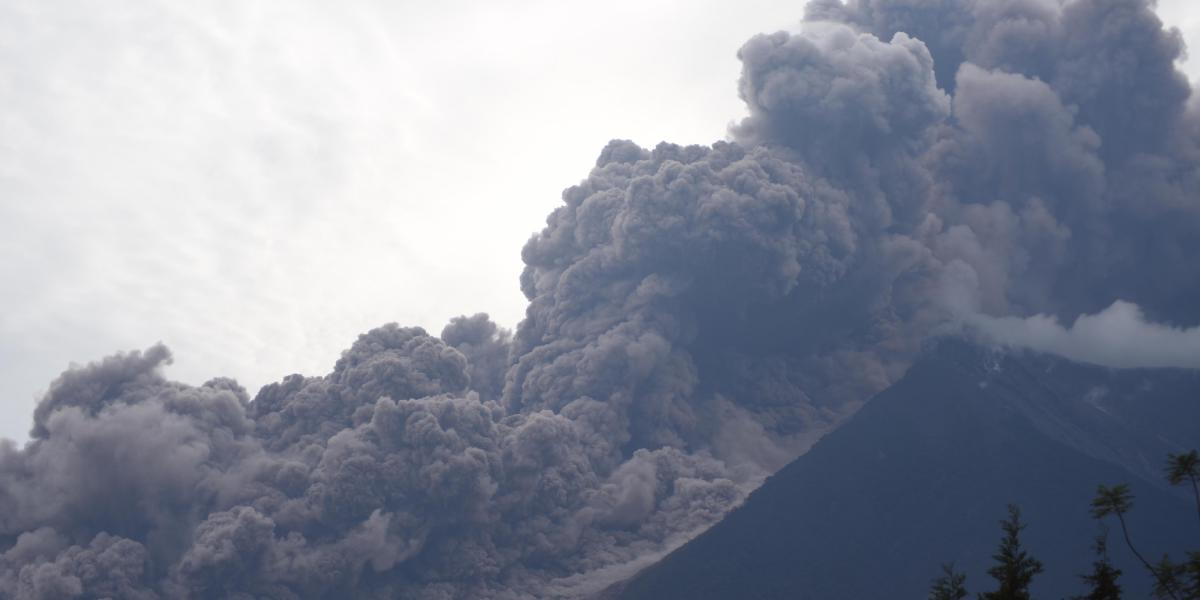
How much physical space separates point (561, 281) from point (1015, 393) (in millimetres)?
23340

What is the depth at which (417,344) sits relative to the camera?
56406mm

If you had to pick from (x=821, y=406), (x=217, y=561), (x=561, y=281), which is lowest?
(x=217, y=561)

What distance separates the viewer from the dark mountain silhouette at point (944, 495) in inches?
1950

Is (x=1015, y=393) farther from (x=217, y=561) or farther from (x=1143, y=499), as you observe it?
(x=217, y=561)

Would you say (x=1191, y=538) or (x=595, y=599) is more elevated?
(x=1191, y=538)

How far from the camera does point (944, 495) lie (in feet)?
180

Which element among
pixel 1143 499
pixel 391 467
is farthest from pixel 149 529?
pixel 1143 499

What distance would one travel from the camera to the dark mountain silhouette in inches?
1950

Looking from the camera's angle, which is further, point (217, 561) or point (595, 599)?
point (595, 599)

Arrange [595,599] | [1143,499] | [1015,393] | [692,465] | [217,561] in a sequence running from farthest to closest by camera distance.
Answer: [1015,393] → [692,465] → [1143,499] → [595,599] → [217,561]

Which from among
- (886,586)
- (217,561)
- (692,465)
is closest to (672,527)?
(692,465)

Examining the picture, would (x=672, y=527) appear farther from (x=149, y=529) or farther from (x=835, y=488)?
(x=149, y=529)

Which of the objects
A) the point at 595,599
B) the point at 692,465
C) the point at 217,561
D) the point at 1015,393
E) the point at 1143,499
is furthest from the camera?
the point at 1015,393

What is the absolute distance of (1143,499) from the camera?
178 feet
